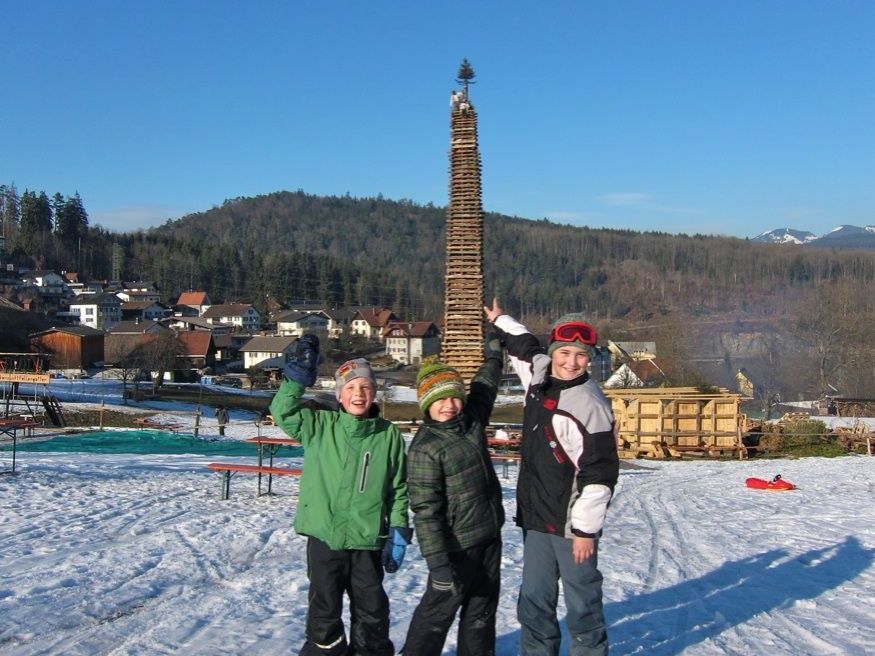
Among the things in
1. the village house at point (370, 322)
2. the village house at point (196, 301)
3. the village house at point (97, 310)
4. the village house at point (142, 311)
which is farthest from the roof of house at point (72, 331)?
the village house at point (196, 301)

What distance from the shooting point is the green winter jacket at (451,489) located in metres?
4.52

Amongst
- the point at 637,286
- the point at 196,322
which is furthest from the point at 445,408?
the point at 637,286

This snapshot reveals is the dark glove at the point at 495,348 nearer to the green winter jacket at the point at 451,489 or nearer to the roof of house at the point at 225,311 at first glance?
the green winter jacket at the point at 451,489

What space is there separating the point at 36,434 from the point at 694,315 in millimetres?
118734

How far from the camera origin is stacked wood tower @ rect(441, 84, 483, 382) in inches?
1021

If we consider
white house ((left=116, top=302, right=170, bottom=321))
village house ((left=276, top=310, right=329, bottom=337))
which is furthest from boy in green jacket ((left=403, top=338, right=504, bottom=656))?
white house ((left=116, top=302, right=170, bottom=321))

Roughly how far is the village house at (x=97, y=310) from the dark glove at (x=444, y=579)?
97735 mm

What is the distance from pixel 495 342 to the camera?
5641 millimetres

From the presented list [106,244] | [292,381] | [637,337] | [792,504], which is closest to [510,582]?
[292,381]

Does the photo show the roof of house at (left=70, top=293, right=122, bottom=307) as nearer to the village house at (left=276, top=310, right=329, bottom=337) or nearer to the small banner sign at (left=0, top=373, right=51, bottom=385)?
the village house at (left=276, top=310, right=329, bottom=337)

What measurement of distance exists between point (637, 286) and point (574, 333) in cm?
17196

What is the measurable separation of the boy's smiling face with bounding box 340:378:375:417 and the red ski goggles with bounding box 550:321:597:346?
1.12m

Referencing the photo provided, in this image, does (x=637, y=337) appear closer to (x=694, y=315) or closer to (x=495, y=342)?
(x=694, y=315)

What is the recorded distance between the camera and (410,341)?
9375 centimetres
